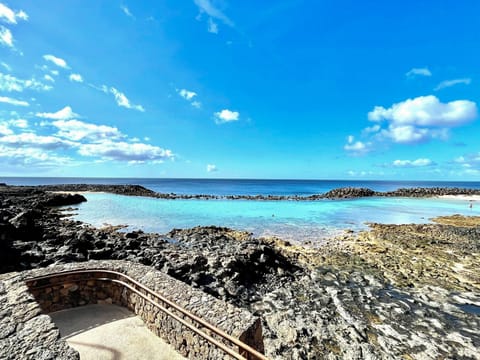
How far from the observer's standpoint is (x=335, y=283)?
9.89 meters

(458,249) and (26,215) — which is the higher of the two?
(26,215)

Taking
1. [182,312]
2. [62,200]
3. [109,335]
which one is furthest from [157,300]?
[62,200]

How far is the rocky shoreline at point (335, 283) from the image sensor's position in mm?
6426

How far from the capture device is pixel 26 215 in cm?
1466

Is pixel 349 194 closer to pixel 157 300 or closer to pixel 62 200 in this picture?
pixel 62 200

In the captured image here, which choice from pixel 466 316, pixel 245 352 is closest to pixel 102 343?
pixel 245 352

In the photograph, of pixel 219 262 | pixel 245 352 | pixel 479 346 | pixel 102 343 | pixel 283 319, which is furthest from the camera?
pixel 219 262

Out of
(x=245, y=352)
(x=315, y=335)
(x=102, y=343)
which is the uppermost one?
(x=245, y=352)

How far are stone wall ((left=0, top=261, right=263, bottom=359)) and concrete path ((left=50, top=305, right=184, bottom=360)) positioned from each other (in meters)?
0.17

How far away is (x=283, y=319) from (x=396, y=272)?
7130mm

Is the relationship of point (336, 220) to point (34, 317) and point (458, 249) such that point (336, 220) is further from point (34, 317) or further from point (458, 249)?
point (34, 317)

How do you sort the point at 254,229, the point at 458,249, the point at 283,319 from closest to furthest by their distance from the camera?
1. the point at 283,319
2. the point at 458,249
3. the point at 254,229

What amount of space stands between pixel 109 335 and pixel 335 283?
8532mm

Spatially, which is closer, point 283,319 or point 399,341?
→ point 399,341
